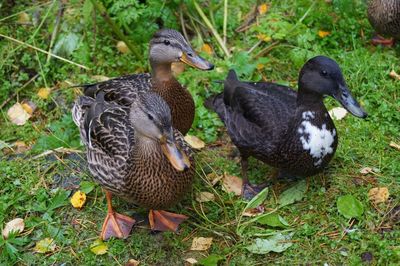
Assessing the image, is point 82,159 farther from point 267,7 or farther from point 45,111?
point 267,7

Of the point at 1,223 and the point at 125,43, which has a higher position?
the point at 125,43

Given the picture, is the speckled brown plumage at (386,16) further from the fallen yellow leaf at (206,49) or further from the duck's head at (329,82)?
the duck's head at (329,82)

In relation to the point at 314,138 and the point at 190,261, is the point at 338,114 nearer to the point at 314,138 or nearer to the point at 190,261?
the point at 314,138

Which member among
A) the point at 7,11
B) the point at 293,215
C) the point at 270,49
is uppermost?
the point at 7,11

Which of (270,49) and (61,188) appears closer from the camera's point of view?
(61,188)

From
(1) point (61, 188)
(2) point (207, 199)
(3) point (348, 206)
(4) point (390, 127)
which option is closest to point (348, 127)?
(4) point (390, 127)

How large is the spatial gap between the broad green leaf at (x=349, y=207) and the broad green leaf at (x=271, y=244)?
383mm

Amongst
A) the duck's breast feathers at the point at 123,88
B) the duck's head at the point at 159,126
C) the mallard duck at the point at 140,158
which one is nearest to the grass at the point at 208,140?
the mallard duck at the point at 140,158

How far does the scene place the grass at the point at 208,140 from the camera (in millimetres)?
3684

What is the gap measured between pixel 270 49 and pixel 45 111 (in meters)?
2.02

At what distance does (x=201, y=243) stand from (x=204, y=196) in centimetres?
41

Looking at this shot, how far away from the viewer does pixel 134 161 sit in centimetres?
348

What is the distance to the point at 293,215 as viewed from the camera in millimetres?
3846

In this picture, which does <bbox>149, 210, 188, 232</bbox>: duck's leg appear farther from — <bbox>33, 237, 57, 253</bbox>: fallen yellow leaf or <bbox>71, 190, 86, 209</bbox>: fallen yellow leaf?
<bbox>33, 237, 57, 253</bbox>: fallen yellow leaf
